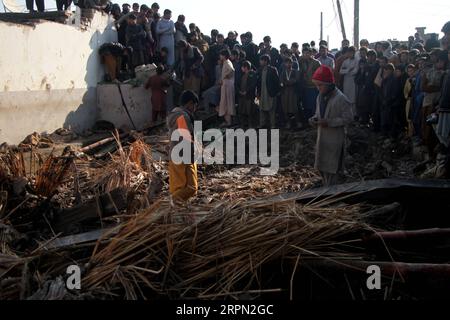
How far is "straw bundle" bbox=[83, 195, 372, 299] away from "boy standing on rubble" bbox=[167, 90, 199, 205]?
2.21 m

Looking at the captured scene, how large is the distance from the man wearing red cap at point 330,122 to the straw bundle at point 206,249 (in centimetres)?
267

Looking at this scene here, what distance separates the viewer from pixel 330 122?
5629 millimetres

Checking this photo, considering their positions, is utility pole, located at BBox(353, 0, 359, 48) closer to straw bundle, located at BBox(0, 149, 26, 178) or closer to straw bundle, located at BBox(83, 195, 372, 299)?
straw bundle, located at BBox(0, 149, 26, 178)

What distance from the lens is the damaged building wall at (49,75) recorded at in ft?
28.5

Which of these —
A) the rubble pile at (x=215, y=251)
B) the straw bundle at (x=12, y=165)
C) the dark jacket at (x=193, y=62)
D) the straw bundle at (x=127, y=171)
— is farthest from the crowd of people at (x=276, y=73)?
the rubble pile at (x=215, y=251)

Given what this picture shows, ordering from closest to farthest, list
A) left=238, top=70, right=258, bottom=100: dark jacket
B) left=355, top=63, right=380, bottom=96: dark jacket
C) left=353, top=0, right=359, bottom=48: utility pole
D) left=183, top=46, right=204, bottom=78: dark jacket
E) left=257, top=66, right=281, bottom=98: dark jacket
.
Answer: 1. left=355, top=63, right=380, bottom=96: dark jacket
2. left=257, top=66, right=281, bottom=98: dark jacket
3. left=238, top=70, right=258, bottom=100: dark jacket
4. left=183, top=46, right=204, bottom=78: dark jacket
5. left=353, top=0, right=359, bottom=48: utility pole

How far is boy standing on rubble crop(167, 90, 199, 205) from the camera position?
5332 millimetres

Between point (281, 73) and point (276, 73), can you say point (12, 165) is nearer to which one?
point (276, 73)

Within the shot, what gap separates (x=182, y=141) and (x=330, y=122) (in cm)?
177

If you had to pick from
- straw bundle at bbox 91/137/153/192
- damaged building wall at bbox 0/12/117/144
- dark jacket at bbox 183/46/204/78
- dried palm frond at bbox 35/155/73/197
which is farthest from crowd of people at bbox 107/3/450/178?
dried palm frond at bbox 35/155/73/197

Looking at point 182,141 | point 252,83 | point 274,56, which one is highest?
point 274,56

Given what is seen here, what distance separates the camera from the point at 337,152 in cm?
578

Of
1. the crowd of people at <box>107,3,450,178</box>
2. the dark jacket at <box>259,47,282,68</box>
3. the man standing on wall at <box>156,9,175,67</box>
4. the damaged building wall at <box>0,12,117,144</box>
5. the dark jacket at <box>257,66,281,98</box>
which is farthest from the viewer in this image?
the man standing on wall at <box>156,9,175,67</box>

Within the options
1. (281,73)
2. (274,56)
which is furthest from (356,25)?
(281,73)
